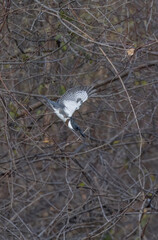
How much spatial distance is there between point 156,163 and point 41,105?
10.2ft

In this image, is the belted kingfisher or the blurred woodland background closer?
the blurred woodland background

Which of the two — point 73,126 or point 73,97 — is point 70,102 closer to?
point 73,97

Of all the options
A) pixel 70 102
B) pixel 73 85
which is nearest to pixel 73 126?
pixel 70 102

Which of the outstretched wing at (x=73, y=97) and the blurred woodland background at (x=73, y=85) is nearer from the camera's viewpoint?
the blurred woodland background at (x=73, y=85)

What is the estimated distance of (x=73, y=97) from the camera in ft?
12.1

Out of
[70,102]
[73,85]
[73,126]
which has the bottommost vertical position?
[73,126]

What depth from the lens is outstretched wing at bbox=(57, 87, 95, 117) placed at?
3.67 metres

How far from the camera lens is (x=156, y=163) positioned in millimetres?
6711

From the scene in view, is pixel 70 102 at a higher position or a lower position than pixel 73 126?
higher

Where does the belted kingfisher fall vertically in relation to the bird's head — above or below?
above

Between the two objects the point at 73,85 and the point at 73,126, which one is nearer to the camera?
the point at 73,126

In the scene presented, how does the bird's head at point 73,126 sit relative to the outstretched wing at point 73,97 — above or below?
below

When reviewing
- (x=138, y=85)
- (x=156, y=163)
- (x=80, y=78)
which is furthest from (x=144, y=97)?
(x=156, y=163)

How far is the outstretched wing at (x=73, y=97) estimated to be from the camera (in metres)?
3.67
